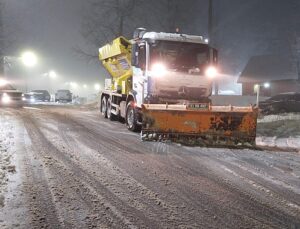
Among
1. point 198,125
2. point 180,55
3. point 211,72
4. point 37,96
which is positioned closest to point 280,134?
point 211,72

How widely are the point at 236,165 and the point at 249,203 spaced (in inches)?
98.4

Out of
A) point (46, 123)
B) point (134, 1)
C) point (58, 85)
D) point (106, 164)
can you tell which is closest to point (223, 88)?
point (58, 85)

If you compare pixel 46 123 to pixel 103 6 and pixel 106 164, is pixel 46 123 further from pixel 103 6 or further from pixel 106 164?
pixel 103 6

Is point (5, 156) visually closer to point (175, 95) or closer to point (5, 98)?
point (175, 95)

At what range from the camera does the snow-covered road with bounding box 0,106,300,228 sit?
4.66m

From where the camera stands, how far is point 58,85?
9606 cm

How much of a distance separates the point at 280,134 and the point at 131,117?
17.3 ft

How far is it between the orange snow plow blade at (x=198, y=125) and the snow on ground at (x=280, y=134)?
1.13 m

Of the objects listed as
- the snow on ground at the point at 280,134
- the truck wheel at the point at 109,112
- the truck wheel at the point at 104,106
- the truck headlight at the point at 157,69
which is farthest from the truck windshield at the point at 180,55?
the truck wheel at the point at 104,106

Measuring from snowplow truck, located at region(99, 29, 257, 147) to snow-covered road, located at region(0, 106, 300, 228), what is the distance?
0.80 meters

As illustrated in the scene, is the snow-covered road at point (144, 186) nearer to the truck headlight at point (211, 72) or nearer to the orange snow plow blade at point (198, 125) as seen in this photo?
the orange snow plow blade at point (198, 125)

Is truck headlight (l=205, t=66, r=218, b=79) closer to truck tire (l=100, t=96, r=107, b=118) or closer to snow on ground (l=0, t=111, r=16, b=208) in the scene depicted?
snow on ground (l=0, t=111, r=16, b=208)

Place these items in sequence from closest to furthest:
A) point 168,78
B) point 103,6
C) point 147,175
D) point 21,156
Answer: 1. point 147,175
2. point 21,156
3. point 168,78
4. point 103,6

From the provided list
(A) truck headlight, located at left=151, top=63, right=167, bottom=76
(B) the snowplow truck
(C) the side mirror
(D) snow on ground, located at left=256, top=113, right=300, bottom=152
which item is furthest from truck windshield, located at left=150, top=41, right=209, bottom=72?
(D) snow on ground, located at left=256, top=113, right=300, bottom=152
